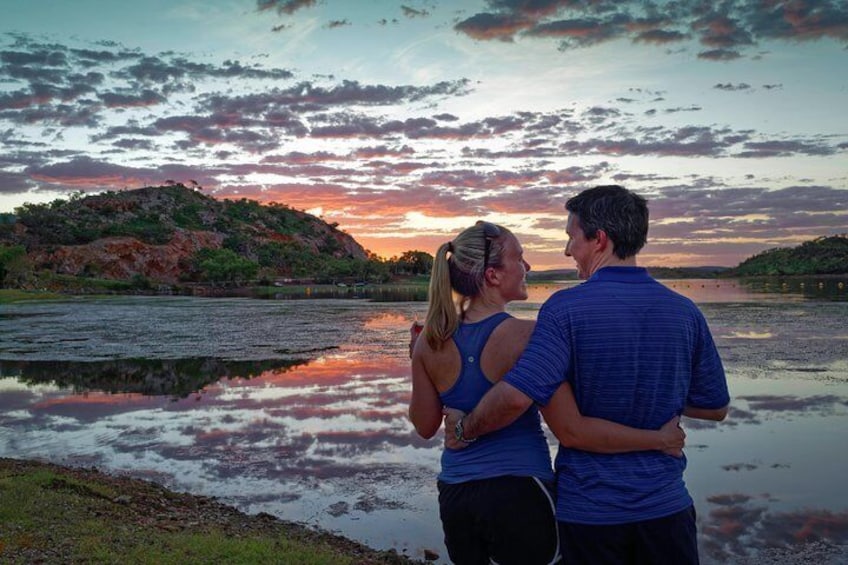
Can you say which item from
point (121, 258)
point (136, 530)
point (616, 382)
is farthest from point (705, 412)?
point (121, 258)

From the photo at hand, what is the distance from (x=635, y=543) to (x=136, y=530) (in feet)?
18.0

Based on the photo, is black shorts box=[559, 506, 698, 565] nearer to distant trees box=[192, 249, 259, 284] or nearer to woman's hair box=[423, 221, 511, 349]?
woman's hair box=[423, 221, 511, 349]

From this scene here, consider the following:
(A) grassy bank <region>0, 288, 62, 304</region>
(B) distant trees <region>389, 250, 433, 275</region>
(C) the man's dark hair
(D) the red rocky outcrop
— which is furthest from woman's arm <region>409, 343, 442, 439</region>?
(B) distant trees <region>389, 250, 433, 275</region>

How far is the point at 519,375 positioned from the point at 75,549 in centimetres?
496

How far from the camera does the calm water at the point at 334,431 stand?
8156 mm

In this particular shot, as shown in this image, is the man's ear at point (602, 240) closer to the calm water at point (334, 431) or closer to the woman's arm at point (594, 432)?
the woman's arm at point (594, 432)

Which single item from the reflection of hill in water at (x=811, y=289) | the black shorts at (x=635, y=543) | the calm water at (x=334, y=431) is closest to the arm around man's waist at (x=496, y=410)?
the black shorts at (x=635, y=543)

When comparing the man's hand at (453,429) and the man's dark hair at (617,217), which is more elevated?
the man's dark hair at (617,217)

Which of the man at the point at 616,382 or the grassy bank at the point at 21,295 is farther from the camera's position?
the grassy bank at the point at 21,295

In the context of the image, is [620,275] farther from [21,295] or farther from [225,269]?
[225,269]

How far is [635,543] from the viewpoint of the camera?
2.82m

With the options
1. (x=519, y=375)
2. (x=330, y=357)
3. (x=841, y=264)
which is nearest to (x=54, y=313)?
(x=330, y=357)

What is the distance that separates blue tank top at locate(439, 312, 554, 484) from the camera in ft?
9.98

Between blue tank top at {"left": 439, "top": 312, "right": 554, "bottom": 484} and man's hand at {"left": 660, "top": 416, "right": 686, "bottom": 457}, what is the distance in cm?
49
